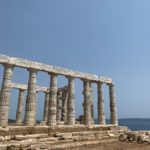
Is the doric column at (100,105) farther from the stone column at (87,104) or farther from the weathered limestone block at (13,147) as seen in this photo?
the weathered limestone block at (13,147)

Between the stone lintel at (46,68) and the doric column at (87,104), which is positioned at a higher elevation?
the stone lintel at (46,68)

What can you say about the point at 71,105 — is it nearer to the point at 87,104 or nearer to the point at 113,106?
the point at 87,104

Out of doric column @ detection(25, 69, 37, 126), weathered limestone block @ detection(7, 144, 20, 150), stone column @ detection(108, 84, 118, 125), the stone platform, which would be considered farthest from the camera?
stone column @ detection(108, 84, 118, 125)

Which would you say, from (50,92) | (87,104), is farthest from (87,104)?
(50,92)

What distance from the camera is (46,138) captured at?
64.6 feet

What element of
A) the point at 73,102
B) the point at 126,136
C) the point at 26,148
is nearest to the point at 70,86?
the point at 73,102

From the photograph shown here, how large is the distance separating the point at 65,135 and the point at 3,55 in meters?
9.96

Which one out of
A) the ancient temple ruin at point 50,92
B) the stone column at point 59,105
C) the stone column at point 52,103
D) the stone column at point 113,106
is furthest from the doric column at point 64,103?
the stone column at point 52,103

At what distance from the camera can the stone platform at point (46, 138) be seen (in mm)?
16625

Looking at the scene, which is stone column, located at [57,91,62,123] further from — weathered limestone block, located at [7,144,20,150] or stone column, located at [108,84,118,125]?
weathered limestone block, located at [7,144,20,150]

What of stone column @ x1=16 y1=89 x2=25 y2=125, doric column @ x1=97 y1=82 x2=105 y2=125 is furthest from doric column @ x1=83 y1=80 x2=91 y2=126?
stone column @ x1=16 y1=89 x2=25 y2=125

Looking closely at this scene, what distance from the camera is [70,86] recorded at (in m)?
30.5

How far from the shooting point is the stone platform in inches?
655

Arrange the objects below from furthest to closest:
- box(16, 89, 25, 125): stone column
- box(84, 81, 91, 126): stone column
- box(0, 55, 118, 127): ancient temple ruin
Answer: box(16, 89, 25, 125): stone column < box(84, 81, 91, 126): stone column < box(0, 55, 118, 127): ancient temple ruin
